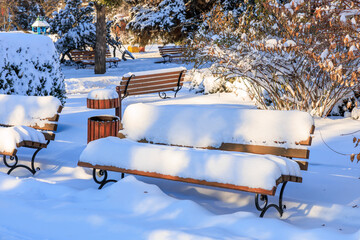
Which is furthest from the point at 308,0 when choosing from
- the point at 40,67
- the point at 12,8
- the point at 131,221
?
the point at 12,8

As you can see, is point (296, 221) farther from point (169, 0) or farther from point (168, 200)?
point (169, 0)

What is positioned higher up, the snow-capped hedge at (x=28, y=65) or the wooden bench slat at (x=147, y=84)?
the snow-capped hedge at (x=28, y=65)

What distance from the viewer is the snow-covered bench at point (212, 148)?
419cm

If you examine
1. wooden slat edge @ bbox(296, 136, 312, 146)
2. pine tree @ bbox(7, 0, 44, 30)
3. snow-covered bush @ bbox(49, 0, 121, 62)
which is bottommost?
wooden slat edge @ bbox(296, 136, 312, 146)

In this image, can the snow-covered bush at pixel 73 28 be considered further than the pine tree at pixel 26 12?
No

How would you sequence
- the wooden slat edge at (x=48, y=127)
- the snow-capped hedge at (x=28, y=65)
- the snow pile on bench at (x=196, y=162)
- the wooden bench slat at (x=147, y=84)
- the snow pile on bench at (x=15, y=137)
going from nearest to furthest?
the snow pile on bench at (x=196, y=162) < the snow pile on bench at (x=15, y=137) < the wooden slat edge at (x=48, y=127) < the snow-capped hedge at (x=28, y=65) < the wooden bench slat at (x=147, y=84)

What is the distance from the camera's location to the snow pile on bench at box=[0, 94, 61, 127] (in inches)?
239

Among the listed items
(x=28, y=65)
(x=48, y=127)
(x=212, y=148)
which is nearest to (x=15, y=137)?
(x=48, y=127)

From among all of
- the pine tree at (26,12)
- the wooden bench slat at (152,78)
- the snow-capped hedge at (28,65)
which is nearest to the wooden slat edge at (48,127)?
the snow-capped hedge at (28,65)

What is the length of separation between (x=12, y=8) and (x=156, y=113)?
1179 inches

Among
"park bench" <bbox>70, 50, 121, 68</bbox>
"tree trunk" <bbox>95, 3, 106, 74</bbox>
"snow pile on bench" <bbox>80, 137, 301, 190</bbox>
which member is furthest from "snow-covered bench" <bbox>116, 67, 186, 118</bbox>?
"park bench" <bbox>70, 50, 121, 68</bbox>

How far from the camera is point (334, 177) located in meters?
5.50

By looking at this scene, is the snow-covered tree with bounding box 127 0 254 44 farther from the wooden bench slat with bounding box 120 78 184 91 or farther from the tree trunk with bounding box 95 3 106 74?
the wooden bench slat with bounding box 120 78 184 91

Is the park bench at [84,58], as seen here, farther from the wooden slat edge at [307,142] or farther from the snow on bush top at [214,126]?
the wooden slat edge at [307,142]
